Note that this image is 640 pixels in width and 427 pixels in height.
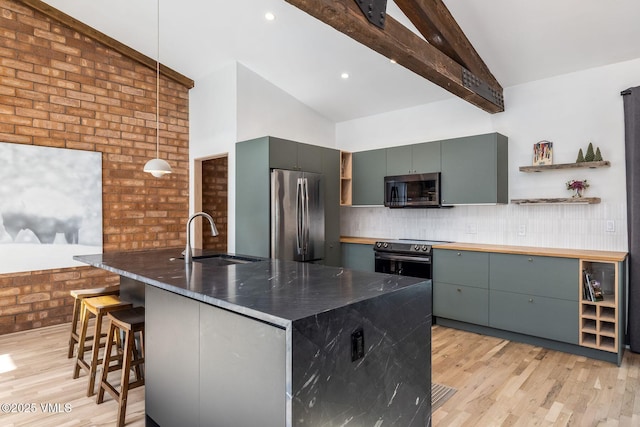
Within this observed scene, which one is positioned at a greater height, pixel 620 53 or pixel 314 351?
pixel 620 53

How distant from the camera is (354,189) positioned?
17.5ft

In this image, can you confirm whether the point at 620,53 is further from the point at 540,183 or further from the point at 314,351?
the point at 314,351

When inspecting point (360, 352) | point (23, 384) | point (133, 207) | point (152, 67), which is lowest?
point (23, 384)

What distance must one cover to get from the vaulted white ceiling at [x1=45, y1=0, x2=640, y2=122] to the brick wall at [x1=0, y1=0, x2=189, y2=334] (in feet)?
1.26

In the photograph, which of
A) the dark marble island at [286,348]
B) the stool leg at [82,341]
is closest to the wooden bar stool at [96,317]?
the stool leg at [82,341]

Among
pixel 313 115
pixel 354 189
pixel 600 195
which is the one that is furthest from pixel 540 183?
pixel 313 115

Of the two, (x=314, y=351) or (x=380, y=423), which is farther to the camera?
(x=380, y=423)

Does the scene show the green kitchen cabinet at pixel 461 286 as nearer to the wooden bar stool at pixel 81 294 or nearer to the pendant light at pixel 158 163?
the pendant light at pixel 158 163

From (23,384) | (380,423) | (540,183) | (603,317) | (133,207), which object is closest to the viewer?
(380,423)

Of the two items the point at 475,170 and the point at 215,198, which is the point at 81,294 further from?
the point at 475,170

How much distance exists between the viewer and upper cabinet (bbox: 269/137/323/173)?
4312 mm

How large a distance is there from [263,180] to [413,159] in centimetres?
184

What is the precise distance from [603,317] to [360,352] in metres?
2.83

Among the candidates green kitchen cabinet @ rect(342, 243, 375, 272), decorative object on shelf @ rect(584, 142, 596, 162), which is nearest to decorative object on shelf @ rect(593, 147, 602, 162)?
decorative object on shelf @ rect(584, 142, 596, 162)
